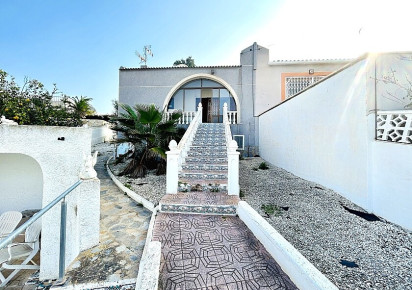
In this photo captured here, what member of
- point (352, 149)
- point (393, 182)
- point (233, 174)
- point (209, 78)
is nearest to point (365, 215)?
point (393, 182)

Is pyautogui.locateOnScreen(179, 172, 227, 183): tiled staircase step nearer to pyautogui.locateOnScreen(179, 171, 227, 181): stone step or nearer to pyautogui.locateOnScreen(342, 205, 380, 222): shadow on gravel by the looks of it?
pyautogui.locateOnScreen(179, 171, 227, 181): stone step

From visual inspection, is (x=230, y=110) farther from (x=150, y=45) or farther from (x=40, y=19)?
(x=40, y=19)

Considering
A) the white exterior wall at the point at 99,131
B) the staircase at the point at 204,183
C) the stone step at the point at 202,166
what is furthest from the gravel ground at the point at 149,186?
the white exterior wall at the point at 99,131

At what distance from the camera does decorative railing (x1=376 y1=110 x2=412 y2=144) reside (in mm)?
3387

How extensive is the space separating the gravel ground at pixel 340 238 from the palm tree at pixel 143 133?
4.16 metres

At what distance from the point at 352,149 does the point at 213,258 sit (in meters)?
4.34

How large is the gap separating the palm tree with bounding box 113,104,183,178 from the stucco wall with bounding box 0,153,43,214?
266 cm

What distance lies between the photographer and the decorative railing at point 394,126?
133 inches

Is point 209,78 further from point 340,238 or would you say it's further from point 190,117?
point 340,238

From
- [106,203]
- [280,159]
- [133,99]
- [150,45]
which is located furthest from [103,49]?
[280,159]

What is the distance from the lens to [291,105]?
755 centimetres

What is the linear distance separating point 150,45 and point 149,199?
14573 mm

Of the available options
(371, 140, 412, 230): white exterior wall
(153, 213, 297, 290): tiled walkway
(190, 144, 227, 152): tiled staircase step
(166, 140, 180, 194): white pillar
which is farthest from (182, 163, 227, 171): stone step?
(371, 140, 412, 230): white exterior wall

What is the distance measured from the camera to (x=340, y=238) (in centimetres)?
303
